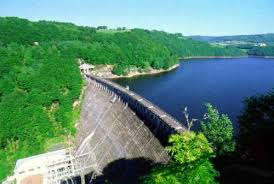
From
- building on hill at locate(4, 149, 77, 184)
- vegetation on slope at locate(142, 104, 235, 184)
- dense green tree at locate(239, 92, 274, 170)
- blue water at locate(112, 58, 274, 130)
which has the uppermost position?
vegetation on slope at locate(142, 104, 235, 184)

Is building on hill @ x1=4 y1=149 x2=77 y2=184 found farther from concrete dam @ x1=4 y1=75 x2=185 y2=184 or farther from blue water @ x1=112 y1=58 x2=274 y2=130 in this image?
blue water @ x1=112 y1=58 x2=274 y2=130

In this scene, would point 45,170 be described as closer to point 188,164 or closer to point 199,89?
point 188,164

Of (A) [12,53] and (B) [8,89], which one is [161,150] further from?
(A) [12,53]

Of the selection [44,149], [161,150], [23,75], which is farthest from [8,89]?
[161,150]

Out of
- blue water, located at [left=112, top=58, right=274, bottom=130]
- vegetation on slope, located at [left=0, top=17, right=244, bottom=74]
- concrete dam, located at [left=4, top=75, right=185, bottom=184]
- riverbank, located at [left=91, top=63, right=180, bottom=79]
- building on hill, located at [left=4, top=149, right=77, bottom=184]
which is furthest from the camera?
vegetation on slope, located at [left=0, top=17, right=244, bottom=74]

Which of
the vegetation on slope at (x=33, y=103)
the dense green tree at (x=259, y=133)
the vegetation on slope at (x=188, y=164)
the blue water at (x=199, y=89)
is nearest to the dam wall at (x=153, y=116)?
the dense green tree at (x=259, y=133)

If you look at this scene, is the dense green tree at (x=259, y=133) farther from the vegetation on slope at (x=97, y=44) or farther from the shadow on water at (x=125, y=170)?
the vegetation on slope at (x=97, y=44)

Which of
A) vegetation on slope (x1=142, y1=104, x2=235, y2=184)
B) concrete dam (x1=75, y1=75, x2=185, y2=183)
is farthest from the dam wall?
vegetation on slope (x1=142, y1=104, x2=235, y2=184)
